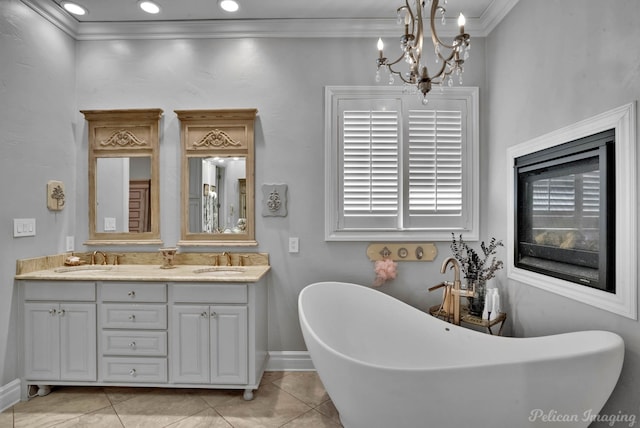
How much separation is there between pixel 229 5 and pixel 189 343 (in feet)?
8.12

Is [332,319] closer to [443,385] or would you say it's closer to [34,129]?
[443,385]

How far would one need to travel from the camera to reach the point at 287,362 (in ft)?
8.97

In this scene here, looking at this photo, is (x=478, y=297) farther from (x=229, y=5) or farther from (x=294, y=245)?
(x=229, y=5)

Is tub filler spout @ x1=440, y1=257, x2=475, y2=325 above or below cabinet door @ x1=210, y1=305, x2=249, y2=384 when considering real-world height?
above

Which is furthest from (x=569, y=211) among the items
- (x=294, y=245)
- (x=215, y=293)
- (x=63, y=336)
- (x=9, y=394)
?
(x=9, y=394)

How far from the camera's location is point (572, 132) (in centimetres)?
177

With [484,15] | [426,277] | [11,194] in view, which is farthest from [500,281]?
[11,194]

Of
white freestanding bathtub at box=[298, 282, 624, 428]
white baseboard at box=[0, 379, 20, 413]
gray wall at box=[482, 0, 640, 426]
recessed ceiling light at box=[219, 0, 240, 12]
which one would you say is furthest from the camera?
recessed ceiling light at box=[219, 0, 240, 12]

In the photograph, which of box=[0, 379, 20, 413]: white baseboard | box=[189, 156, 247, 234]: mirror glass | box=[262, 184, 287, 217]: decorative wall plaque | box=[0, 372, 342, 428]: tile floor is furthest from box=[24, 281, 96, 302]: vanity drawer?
box=[262, 184, 287, 217]: decorative wall plaque

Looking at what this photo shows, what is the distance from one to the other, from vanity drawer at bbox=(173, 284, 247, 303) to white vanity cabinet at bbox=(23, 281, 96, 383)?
26.6 inches

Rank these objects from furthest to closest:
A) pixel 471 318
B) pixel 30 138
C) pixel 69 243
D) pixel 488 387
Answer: pixel 69 243
pixel 30 138
pixel 471 318
pixel 488 387

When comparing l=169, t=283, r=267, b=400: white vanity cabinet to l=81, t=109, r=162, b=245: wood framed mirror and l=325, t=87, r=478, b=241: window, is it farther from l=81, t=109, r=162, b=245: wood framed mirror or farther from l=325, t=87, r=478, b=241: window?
l=325, t=87, r=478, b=241: window

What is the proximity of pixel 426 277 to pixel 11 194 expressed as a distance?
3.08m

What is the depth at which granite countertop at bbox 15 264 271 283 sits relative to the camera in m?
2.26
